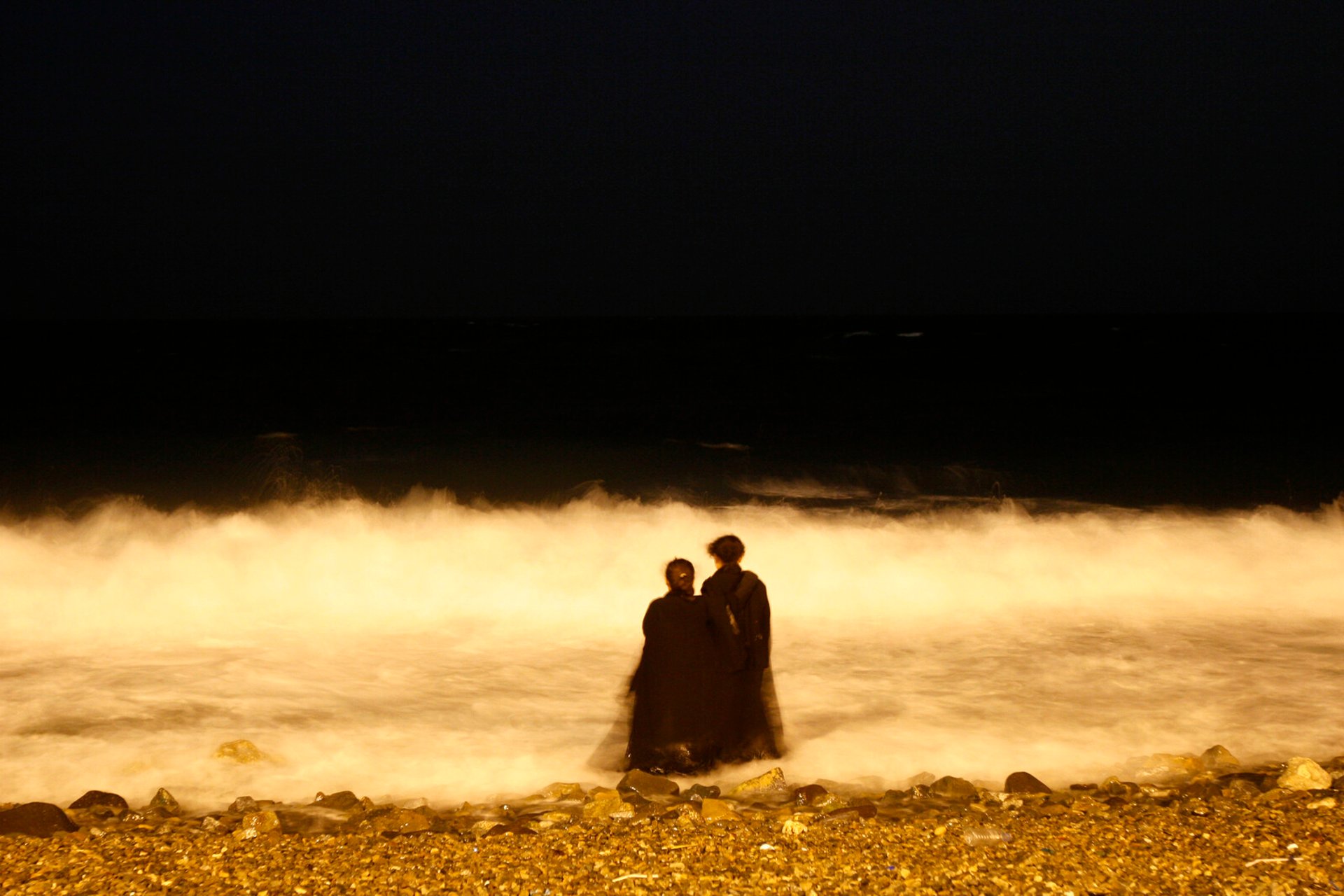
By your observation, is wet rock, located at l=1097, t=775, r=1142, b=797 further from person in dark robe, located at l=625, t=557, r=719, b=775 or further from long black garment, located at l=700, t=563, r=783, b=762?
person in dark robe, located at l=625, t=557, r=719, b=775

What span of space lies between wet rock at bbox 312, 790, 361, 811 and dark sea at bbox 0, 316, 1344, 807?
0.77 ft

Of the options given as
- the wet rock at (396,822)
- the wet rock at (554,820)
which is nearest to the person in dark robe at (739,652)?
the wet rock at (554,820)

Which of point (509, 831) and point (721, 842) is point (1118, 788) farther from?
point (509, 831)

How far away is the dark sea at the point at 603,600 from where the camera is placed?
684 centimetres

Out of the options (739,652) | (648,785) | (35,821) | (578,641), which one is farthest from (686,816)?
(578,641)

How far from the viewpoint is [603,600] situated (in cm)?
1211

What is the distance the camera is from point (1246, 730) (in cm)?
704

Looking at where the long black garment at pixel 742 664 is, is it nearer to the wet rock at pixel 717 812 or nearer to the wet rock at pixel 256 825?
the wet rock at pixel 717 812

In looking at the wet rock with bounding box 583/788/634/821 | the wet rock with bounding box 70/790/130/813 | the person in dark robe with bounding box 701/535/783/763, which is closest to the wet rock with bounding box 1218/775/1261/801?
the person in dark robe with bounding box 701/535/783/763

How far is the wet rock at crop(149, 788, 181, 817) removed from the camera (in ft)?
18.2

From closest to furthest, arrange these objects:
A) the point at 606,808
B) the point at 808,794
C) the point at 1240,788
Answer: the point at 606,808, the point at 1240,788, the point at 808,794

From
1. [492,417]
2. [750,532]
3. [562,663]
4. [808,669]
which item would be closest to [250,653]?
[562,663]

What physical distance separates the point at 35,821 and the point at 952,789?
14.3ft

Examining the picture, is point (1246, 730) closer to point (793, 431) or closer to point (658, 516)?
point (658, 516)
